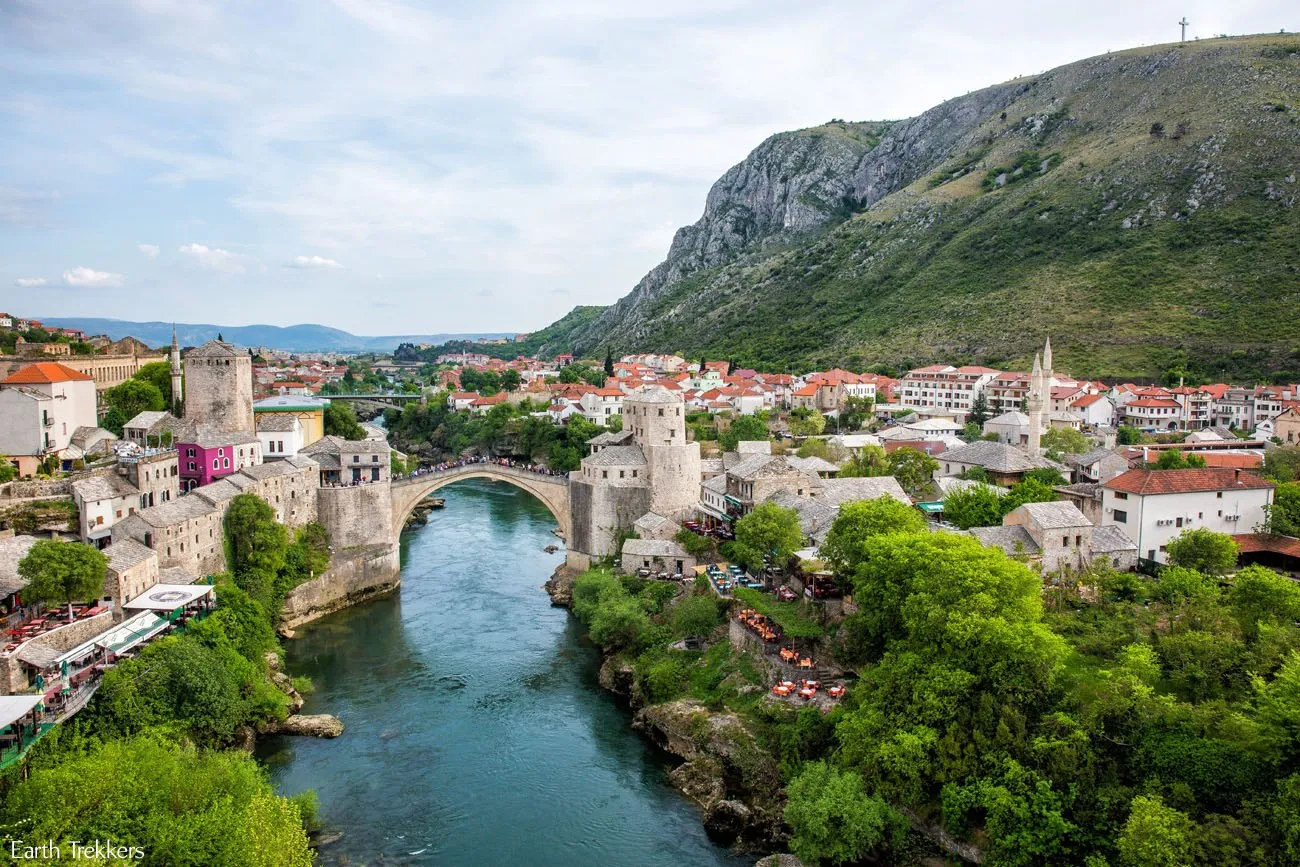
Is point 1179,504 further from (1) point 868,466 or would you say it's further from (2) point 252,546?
(2) point 252,546

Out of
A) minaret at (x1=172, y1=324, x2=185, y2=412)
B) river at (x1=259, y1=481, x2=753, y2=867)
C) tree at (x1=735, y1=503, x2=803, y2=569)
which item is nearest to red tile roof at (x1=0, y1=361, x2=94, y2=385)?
minaret at (x1=172, y1=324, x2=185, y2=412)

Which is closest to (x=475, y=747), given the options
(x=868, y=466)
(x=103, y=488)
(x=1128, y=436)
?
(x=103, y=488)

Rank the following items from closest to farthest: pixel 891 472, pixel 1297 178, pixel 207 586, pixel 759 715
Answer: pixel 759 715 < pixel 207 586 < pixel 891 472 < pixel 1297 178

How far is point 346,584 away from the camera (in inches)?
1438

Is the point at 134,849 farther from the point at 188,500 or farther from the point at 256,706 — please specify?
the point at 188,500

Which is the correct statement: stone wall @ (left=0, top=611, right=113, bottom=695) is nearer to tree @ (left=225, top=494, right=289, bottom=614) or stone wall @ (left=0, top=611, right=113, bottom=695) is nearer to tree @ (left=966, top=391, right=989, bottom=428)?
tree @ (left=225, top=494, right=289, bottom=614)

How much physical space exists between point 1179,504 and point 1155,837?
1506cm

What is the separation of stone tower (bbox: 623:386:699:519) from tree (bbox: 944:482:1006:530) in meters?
11.0

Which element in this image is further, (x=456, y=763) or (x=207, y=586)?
(x=207, y=586)

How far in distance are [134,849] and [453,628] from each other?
1822cm

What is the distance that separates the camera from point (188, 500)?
31000 millimetres

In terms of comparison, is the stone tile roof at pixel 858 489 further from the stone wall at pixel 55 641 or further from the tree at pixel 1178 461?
the stone wall at pixel 55 641

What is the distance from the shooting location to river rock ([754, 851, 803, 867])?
18.6 meters

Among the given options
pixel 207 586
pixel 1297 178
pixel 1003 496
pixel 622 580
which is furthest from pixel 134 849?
pixel 1297 178
